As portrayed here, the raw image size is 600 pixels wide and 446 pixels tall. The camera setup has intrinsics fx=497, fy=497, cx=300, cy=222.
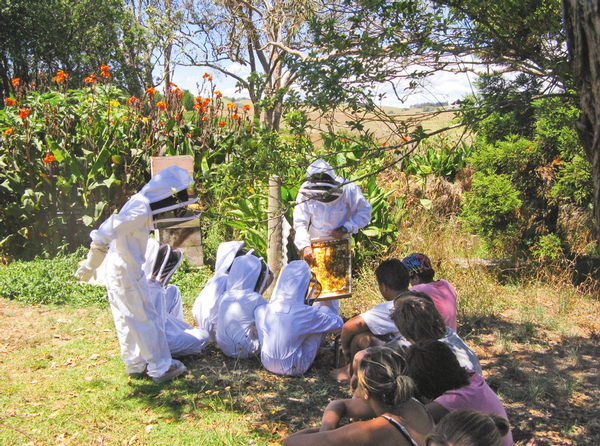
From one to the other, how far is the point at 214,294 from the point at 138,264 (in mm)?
1255

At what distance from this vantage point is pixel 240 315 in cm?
491

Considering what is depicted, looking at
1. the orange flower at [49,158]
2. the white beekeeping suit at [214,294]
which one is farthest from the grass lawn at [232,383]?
the orange flower at [49,158]

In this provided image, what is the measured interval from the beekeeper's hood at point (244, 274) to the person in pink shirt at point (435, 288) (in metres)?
1.60

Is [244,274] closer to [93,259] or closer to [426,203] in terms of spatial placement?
[93,259]

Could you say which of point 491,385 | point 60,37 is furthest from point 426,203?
point 60,37

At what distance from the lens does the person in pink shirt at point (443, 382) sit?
274 centimetres

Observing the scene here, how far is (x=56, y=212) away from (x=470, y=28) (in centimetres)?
720

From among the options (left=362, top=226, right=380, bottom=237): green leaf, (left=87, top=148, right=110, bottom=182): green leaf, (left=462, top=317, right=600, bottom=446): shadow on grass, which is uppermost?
(left=87, top=148, right=110, bottom=182): green leaf

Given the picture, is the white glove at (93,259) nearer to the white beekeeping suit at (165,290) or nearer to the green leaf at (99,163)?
the white beekeeping suit at (165,290)

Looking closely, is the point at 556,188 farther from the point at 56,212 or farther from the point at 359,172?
the point at 56,212

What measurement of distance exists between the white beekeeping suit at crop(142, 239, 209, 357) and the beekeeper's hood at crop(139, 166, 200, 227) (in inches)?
16.6

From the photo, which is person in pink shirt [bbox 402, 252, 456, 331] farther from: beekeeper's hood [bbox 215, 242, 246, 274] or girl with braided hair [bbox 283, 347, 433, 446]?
beekeeper's hood [bbox 215, 242, 246, 274]

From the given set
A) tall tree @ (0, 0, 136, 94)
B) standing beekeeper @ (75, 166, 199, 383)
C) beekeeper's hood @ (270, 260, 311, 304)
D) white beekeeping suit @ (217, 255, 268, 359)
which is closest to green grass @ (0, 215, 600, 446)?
white beekeeping suit @ (217, 255, 268, 359)

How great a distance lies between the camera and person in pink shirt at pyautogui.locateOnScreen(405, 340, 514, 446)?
274 centimetres
